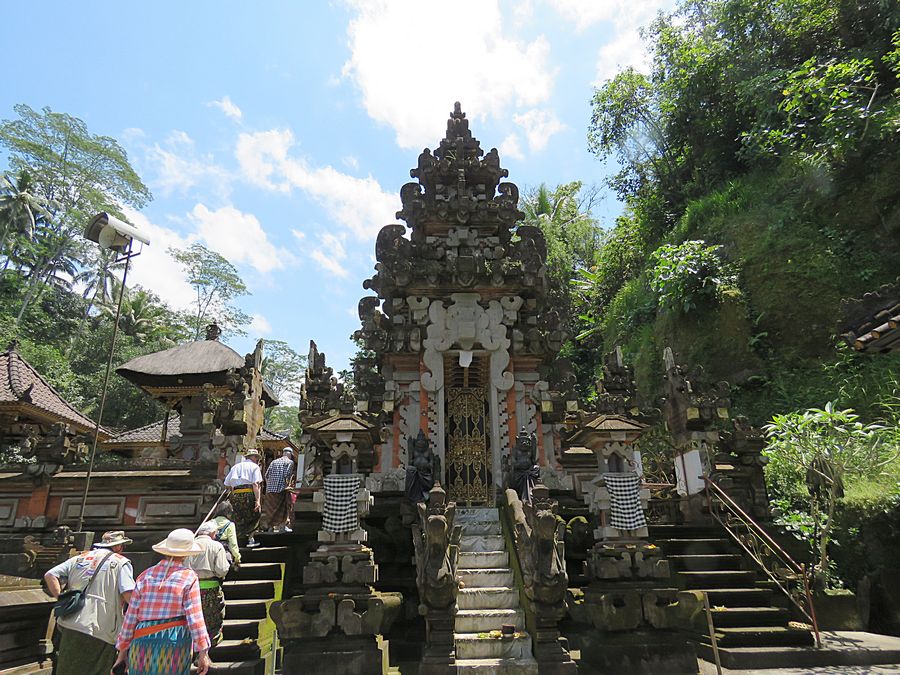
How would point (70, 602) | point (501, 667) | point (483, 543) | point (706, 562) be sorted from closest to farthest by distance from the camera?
point (70, 602)
point (501, 667)
point (483, 543)
point (706, 562)

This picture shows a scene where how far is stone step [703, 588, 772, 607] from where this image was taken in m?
7.66

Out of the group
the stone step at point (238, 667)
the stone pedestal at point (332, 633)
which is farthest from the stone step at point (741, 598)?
the stone step at point (238, 667)

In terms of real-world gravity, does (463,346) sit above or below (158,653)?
above

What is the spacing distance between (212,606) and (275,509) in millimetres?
4219

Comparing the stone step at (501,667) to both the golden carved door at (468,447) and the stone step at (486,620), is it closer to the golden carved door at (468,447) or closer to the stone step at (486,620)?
the stone step at (486,620)

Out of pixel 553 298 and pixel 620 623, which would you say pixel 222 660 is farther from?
pixel 553 298

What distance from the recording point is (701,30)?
23688 mm

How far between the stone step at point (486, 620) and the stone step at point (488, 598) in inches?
6.9

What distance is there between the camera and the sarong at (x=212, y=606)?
575 centimetres

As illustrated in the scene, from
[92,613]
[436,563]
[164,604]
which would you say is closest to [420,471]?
[436,563]

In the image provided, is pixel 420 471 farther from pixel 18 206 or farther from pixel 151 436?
pixel 18 206

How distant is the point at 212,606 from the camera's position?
232 inches

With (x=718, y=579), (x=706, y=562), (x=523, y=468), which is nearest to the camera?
(x=718, y=579)

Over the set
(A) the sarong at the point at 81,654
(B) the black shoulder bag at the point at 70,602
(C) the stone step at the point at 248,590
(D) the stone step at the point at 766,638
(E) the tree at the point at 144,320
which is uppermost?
(E) the tree at the point at 144,320
